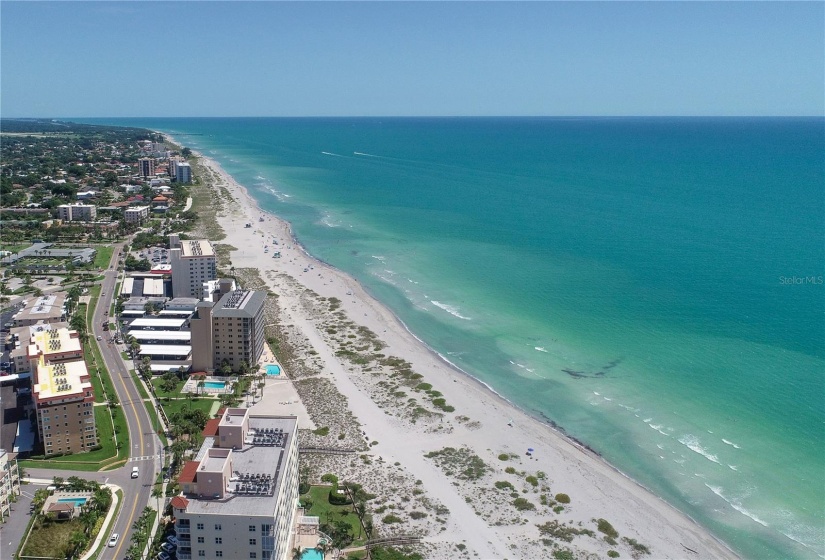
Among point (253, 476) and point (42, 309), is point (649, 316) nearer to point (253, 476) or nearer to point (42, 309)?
point (253, 476)

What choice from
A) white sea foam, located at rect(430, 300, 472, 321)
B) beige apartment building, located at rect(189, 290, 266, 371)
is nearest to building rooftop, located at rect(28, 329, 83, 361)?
beige apartment building, located at rect(189, 290, 266, 371)

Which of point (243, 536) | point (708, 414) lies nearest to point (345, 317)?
point (708, 414)

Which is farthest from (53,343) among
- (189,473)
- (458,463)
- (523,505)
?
(523,505)

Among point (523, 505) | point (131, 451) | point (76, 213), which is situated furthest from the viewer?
Answer: point (76, 213)

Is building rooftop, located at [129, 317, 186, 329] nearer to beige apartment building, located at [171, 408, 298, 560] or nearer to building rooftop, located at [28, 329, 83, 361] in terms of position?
building rooftop, located at [28, 329, 83, 361]

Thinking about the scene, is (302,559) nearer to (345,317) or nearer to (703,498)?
(703,498)
